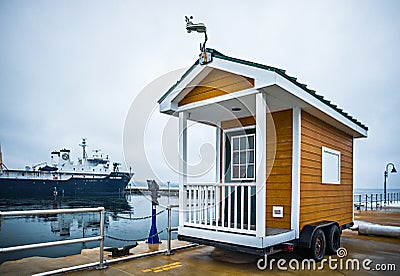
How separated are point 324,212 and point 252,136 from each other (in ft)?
6.13

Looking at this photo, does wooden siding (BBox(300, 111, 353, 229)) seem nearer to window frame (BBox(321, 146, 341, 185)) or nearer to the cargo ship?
window frame (BBox(321, 146, 341, 185))

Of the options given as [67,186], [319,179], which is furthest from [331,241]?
[67,186]

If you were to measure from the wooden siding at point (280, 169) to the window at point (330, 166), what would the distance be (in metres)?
1.09

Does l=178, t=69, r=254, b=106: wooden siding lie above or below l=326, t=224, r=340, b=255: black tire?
above

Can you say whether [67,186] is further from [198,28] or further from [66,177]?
[198,28]

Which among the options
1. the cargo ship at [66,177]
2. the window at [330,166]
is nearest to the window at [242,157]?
the window at [330,166]

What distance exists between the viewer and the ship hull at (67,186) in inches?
1057

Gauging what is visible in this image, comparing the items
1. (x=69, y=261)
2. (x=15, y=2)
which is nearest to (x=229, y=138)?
(x=69, y=261)

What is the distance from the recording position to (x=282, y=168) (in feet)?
16.1

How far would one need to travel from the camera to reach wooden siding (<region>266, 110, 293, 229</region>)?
481 cm

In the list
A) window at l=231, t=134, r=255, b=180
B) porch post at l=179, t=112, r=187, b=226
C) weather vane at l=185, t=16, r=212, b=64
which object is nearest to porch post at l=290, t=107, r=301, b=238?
window at l=231, t=134, r=255, b=180

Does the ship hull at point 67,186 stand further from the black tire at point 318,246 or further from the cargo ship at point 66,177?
the black tire at point 318,246

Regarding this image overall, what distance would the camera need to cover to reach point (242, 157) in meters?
5.59

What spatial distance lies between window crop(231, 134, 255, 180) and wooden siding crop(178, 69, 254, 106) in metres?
1.24
